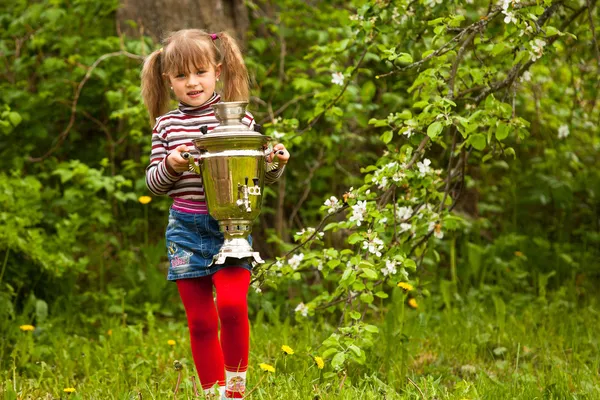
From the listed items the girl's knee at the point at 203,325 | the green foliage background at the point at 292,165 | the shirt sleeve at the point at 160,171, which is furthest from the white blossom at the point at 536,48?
the girl's knee at the point at 203,325

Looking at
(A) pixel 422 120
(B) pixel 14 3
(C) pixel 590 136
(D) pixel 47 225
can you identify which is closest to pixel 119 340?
(D) pixel 47 225

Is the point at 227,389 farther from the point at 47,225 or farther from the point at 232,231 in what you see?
the point at 47,225

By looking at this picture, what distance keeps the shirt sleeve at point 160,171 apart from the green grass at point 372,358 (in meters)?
0.74

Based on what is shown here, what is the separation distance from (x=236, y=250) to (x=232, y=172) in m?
0.25

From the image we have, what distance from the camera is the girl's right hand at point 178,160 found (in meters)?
2.59

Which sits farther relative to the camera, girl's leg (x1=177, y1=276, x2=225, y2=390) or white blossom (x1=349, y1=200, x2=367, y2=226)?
white blossom (x1=349, y1=200, x2=367, y2=226)

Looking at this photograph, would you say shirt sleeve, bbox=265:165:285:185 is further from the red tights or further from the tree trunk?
the tree trunk

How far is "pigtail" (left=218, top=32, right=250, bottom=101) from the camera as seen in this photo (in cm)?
288

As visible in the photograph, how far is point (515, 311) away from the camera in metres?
4.76

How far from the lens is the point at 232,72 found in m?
2.92

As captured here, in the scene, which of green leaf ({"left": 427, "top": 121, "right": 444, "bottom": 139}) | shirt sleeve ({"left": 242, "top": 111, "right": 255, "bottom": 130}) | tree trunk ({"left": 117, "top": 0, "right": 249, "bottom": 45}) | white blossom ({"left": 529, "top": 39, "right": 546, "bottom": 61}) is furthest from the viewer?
tree trunk ({"left": 117, "top": 0, "right": 249, "bottom": 45})

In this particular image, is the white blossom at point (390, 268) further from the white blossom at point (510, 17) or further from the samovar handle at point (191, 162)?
the white blossom at point (510, 17)

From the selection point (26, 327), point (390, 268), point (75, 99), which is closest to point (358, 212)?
point (390, 268)

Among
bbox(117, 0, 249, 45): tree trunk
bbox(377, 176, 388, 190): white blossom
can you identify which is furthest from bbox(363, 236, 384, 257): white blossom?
bbox(117, 0, 249, 45): tree trunk
